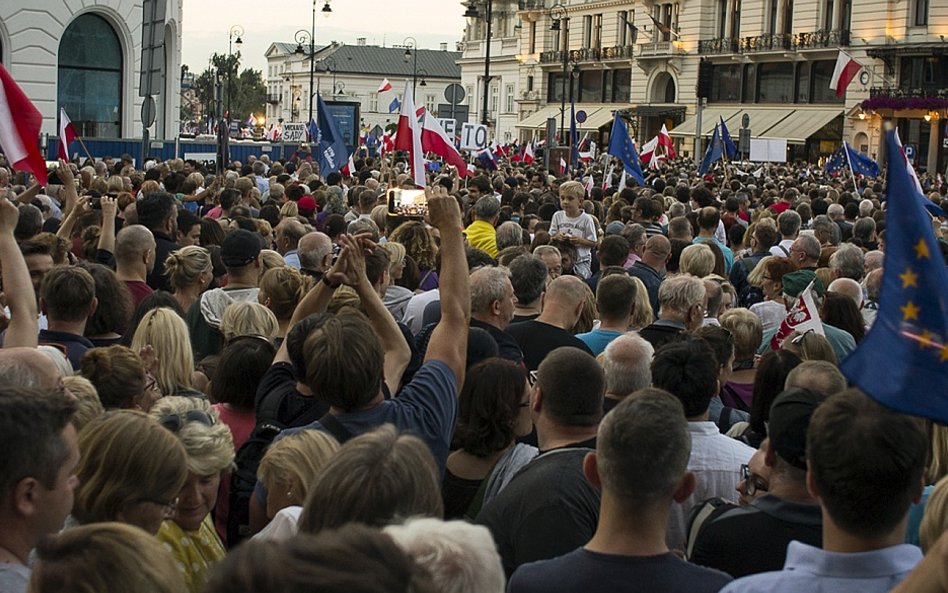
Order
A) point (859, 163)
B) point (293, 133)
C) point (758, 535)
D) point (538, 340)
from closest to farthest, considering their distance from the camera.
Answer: point (758, 535), point (538, 340), point (859, 163), point (293, 133)

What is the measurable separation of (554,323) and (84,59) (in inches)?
1042

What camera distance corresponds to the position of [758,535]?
400cm

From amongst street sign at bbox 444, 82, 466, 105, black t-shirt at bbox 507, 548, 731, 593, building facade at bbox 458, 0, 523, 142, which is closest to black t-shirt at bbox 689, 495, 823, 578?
black t-shirt at bbox 507, 548, 731, 593

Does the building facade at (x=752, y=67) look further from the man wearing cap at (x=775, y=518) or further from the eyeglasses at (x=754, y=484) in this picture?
the man wearing cap at (x=775, y=518)

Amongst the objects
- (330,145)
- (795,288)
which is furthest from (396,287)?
(330,145)

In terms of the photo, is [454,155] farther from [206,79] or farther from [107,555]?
[206,79]

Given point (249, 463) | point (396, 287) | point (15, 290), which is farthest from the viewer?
point (396, 287)

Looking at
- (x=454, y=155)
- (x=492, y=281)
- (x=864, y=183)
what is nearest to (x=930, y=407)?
(x=492, y=281)

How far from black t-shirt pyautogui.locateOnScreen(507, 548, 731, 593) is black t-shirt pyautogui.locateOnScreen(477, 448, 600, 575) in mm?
647

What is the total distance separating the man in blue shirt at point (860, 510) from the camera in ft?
10.4

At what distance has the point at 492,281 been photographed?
6766 millimetres

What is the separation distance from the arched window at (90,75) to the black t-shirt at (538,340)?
26141 mm

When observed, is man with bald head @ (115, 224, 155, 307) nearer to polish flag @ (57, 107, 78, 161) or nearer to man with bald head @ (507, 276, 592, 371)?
man with bald head @ (507, 276, 592, 371)

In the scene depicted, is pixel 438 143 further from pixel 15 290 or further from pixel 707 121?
pixel 707 121
